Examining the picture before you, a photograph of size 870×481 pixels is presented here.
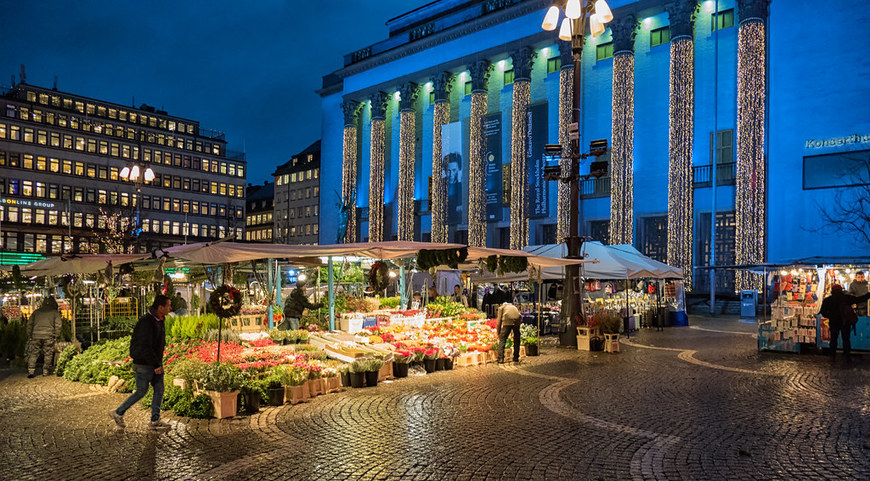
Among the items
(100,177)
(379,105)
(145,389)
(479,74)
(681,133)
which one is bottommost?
(145,389)

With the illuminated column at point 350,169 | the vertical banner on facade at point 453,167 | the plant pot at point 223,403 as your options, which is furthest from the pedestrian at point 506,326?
the illuminated column at point 350,169

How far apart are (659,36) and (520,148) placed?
10.9 meters

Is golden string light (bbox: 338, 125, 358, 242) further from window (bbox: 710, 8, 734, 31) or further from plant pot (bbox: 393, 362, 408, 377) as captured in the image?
plant pot (bbox: 393, 362, 408, 377)

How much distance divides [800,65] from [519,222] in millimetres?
18108

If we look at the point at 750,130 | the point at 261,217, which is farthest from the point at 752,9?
the point at 261,217

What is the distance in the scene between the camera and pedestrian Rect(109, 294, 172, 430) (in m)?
8.46

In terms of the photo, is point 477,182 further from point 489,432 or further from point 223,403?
point 489,432

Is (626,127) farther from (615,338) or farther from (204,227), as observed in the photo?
(204,227)

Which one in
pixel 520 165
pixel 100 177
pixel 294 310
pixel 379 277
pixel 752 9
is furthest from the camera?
pixel 100 177

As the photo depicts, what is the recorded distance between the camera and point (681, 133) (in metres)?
36.5

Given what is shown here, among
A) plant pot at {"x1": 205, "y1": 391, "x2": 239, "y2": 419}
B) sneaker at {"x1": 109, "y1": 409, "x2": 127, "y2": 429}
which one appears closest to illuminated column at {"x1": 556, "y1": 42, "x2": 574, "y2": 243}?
plant pot at {"x1": 205, "y1": 391, "x2": 239, "y2": 419}

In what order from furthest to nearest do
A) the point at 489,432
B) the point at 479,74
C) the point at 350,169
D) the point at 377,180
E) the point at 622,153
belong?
the point at 350,169 → the point at 377,180 → the point at 479,74 → the point at 622,153 → the point at 489,432

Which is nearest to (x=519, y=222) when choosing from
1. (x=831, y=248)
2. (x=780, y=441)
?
(x=831, y=248)

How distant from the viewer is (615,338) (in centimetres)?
1762
